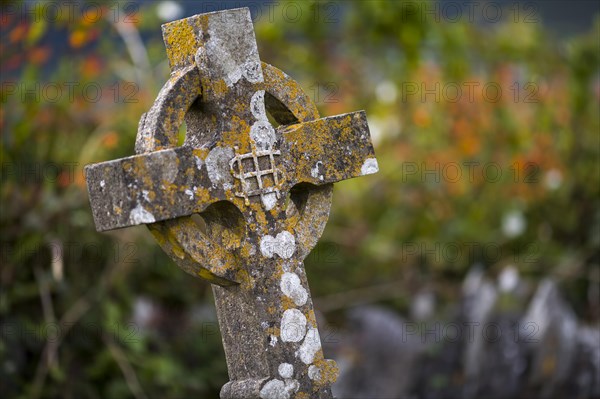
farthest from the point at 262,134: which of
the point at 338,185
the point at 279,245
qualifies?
the point at 338,185

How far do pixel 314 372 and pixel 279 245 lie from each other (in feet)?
1.61

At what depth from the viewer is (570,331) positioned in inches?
232

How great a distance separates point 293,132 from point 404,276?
176 inches

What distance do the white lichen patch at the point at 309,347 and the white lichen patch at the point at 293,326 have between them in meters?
0.03

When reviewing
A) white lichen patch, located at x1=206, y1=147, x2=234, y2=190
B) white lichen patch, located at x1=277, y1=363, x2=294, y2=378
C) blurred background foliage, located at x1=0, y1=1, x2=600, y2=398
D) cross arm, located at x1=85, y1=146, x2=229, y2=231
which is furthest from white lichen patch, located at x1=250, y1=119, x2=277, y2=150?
blurred background foliage, located at x1=0, y1=1, x2=600, y2=398

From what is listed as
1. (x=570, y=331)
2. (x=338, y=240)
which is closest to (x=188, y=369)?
(x=338, y=240)

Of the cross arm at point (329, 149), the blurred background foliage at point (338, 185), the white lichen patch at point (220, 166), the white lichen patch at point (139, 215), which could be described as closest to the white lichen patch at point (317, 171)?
the cross arm at point (329, 149)

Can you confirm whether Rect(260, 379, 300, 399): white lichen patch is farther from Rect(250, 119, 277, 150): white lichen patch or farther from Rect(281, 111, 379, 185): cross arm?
Rect(250, 119, 277, 150): white lichen patch

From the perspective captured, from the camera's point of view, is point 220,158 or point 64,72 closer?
point 220,158

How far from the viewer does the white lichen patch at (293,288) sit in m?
3.13

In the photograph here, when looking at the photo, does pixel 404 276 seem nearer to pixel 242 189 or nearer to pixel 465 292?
pixel 465 292

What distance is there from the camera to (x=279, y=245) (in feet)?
10.3

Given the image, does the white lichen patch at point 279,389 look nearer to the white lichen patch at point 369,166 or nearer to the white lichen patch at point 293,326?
the white lichen patch at point 293,326

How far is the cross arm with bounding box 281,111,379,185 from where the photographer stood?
324 cm
